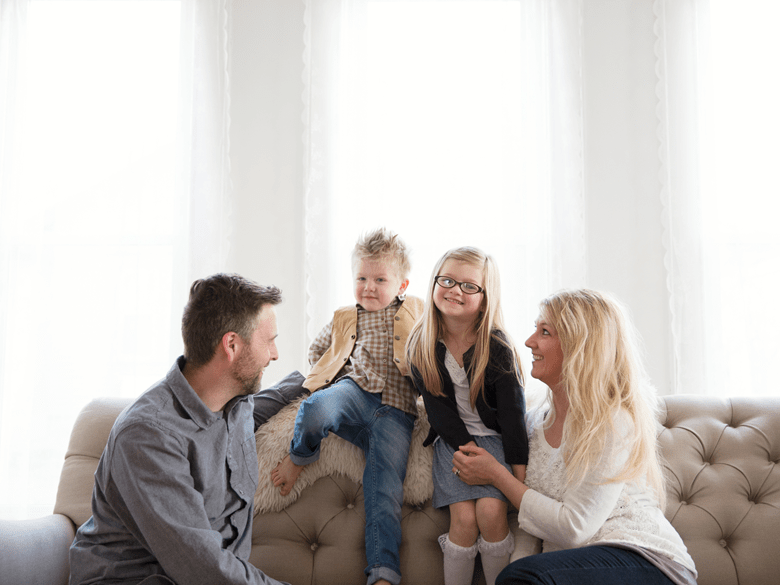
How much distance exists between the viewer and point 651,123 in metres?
3.12

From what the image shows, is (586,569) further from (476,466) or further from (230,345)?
(230,345)

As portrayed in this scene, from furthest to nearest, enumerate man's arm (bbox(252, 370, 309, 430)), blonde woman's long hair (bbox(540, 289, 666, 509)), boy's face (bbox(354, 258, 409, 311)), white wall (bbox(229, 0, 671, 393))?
white wall (bbox(229, 0, 671, 393)), boy's face (bbox(354, 258, 409, 311)), man's arm (bbox(252, 370, 309, 430)), blonde woman's long hair (bbox(540, 289, 666, 509))

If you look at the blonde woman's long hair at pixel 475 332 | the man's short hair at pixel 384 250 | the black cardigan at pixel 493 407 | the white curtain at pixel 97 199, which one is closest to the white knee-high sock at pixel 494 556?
the black cardigan at pixel 493 407

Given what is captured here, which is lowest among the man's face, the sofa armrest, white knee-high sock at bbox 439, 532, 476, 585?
white knee-high sock at bbox 439, 532, 476, 585

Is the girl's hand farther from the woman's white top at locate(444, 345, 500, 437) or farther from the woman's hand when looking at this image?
the woman's white top at locate(444, 345, 500, 437)

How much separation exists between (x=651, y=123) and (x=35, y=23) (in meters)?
3.37

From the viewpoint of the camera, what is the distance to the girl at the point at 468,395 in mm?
1632

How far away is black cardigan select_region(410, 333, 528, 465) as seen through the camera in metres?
1.70

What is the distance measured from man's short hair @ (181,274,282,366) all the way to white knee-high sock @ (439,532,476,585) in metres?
0.85

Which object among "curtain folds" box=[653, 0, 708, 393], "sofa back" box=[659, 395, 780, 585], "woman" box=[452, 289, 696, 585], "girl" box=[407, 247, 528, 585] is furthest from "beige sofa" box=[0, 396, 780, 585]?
"curtain folds" box=[653, 0, 708, 393]

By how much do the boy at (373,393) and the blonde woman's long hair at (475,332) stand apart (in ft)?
0.51

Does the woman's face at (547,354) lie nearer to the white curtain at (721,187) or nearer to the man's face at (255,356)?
the man's face at (255,356)

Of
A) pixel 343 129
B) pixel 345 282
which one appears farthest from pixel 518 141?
pixel 345 282

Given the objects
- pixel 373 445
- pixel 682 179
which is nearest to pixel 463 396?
pixel 373 445
